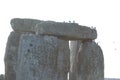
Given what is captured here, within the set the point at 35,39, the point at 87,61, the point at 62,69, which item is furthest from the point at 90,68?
the point at 35,39

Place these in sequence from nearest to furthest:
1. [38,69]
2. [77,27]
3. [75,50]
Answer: [38,69] < [77,27] < [75,50]

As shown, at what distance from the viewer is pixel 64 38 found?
20.1 m

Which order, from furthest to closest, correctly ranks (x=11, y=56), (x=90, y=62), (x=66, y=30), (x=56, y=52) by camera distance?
(x=11, y=56), (x=90, y=62), (x=66, y=30), (x=56, y=52)

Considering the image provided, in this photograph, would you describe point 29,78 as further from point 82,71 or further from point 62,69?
point 82,71

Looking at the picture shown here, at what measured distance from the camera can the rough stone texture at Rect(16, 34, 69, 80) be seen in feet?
61.2

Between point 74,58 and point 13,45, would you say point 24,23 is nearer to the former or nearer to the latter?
point 13,45

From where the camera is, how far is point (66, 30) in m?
19.7

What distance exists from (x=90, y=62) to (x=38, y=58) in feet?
8.78

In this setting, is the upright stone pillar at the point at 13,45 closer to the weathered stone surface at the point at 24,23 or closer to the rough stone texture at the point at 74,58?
the weathered stone surface at the point at 24,23

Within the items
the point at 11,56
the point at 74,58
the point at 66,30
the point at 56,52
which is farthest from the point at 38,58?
the point at 11,56

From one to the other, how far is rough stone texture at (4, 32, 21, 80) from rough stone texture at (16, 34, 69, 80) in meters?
4.03

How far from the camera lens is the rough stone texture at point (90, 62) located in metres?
20.7

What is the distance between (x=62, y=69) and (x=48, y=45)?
3.78ft

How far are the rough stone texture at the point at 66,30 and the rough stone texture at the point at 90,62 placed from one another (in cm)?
42
